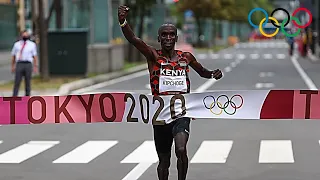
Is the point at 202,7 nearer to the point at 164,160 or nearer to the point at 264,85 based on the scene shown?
the point at 264,85

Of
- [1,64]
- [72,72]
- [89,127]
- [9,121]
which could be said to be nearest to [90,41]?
[72,72]

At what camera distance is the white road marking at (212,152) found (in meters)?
11.8

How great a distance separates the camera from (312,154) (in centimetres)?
1231

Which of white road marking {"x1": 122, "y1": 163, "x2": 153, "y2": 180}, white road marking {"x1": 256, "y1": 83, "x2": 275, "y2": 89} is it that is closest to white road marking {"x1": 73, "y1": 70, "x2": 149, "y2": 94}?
white road marking {"x1": 256, "y1": 83, "x2": 275, "y2": 89}

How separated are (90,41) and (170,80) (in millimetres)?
27627

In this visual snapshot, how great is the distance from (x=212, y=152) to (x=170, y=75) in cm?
443

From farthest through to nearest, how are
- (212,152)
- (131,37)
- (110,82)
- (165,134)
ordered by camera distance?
1. (110,82)
2. (212,152)
3. (165,134)
4. (131,37)

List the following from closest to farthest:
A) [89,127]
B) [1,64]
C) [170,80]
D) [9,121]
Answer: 1. [170,80]
2. [9,121]
3. [89,127]
4. [1,64]

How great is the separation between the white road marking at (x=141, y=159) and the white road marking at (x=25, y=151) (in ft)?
5.06

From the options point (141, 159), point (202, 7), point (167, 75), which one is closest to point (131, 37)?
point (167, 75)

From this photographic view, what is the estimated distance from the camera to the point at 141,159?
469 inches

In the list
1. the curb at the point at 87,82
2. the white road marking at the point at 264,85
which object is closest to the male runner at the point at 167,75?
the curb at the point at 87,82

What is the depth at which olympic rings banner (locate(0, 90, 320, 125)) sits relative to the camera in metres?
9.67

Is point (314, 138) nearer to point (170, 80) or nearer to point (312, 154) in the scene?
point (312, 154)
